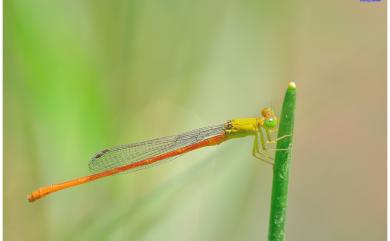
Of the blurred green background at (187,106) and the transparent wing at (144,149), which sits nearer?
the blurred green background at (187,106)

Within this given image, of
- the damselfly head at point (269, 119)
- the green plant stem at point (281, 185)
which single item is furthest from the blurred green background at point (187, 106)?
the green plant stem at point (281, 185)

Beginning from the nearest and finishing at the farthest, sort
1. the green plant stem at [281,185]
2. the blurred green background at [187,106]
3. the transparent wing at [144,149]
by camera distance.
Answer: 1. the green plant stem at [281,185]
2. the blurred green background at [187,106]
3. the transparent wing at [144,149]

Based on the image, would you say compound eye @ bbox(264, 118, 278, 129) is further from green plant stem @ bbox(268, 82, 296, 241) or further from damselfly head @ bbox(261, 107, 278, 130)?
green plant stem @ bbox(268, 82, 296, 241)

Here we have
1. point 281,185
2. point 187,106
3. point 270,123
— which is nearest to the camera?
point 281,185

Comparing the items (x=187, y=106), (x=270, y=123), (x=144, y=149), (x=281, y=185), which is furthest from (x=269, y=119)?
(x=281, y=185)

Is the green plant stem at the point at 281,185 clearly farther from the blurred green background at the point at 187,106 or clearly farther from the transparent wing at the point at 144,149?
the transparent wing at the point at 144,149

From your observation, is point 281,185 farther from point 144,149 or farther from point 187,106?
point 144,149

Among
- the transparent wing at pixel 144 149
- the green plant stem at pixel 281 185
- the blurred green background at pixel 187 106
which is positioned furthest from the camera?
the transparent wing at pixel 144 149
